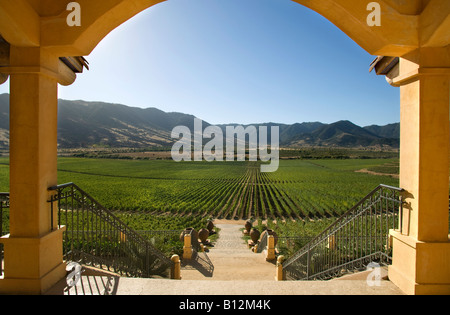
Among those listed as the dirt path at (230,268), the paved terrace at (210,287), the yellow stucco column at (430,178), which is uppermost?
the yellow stucco column at (430,178)

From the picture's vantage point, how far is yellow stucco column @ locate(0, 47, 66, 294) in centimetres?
375

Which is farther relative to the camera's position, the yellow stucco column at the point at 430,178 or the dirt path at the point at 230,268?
the dirt path at the point at 230,268

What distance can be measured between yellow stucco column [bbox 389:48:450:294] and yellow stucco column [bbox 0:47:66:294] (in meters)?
5.77

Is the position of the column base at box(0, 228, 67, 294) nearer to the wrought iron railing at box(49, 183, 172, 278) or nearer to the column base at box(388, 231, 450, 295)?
the wrought iron railing at box(49, 183, 172, 278)

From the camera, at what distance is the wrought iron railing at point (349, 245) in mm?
4305

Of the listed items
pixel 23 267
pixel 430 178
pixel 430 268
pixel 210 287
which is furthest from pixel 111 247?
pixel 430 178

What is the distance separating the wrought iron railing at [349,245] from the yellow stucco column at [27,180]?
5.07 m

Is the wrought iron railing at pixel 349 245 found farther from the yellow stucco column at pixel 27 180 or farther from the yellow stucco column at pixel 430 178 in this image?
the yellow stucco column at pixel 27 180

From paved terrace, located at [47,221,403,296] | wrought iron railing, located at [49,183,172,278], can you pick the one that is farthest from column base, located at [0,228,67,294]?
wrought iron railing, located at [49,183,172,278]

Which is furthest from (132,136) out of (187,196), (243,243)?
(243,243)

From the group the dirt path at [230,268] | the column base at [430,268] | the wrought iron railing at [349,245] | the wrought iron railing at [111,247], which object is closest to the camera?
the column base at [430,268]

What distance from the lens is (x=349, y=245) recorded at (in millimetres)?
5305

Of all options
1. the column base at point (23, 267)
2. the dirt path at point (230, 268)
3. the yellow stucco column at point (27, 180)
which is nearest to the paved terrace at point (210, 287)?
the column base at point (23, 267)
